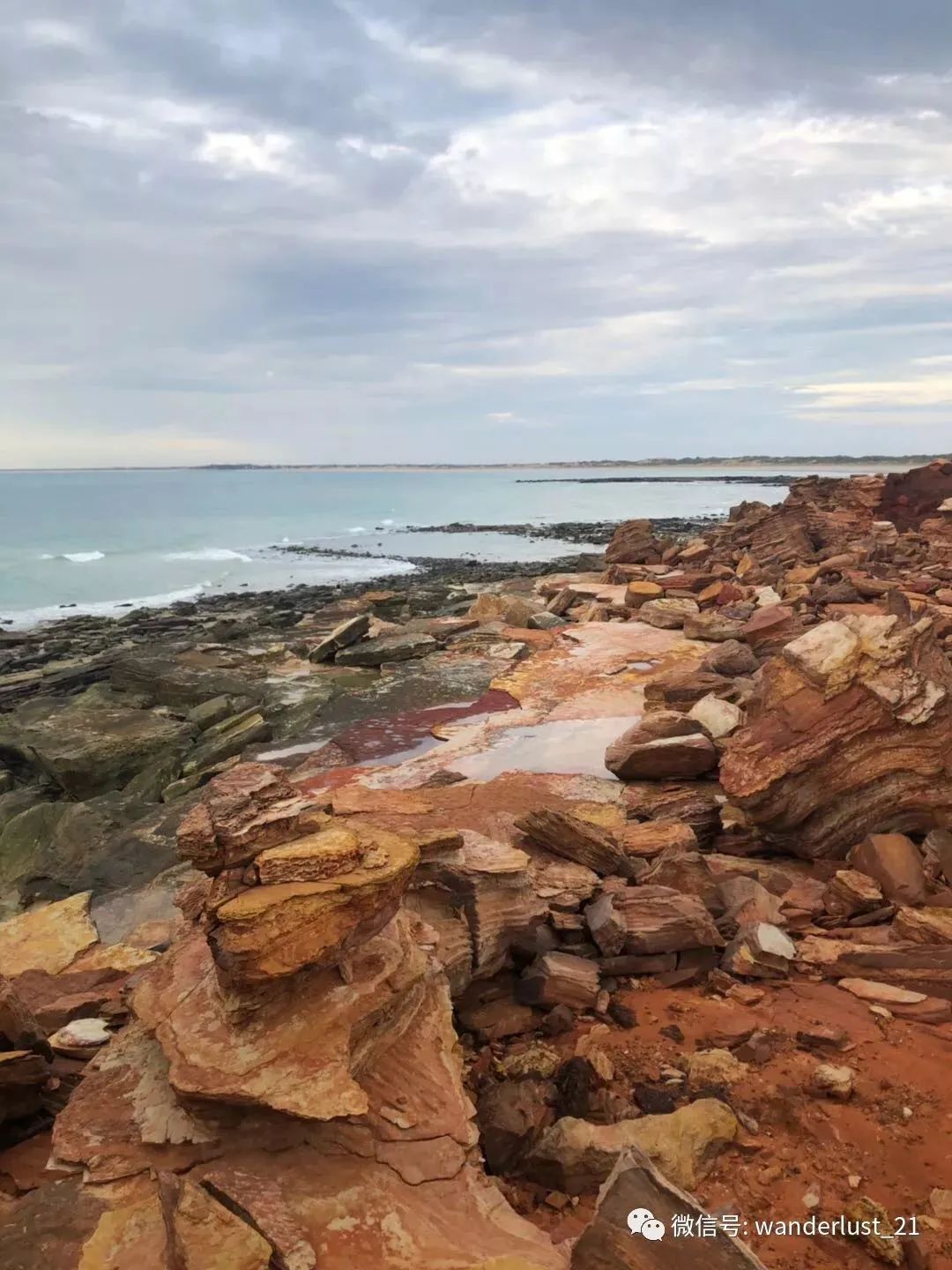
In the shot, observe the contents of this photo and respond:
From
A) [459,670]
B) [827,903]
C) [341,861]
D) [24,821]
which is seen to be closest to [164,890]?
[24,821]

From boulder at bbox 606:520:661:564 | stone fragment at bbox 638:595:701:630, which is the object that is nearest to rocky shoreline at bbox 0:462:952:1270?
stone fragment at bbox 638:595:701:630

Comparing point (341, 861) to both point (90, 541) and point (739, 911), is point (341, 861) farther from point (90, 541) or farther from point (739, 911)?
point (90, 541)

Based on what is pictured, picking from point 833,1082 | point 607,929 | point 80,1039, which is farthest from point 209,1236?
point 607,929

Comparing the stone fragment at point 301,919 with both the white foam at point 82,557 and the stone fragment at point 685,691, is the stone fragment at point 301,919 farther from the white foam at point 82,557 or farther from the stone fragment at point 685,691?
the white foam at point 82,557

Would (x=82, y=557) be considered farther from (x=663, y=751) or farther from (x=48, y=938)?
(x=663, y=751)

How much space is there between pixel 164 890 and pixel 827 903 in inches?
233

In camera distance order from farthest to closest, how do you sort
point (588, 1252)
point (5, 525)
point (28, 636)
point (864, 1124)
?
1. point (5, 525)
2. point (28, 636)
3. point (864, 1124)
4. point (588, 1252)

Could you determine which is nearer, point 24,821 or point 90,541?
point 24,821

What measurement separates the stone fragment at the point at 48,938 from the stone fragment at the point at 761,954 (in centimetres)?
509

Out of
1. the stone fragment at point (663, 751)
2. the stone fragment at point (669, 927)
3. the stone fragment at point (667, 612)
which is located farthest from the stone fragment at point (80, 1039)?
the stone fragment at point (667, 612)

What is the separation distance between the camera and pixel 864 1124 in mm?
3910

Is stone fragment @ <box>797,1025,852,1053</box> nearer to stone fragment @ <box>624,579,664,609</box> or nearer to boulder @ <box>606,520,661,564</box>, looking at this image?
stone fragment @ <box>624,579,664,609</box>

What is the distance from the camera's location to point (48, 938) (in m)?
6.80

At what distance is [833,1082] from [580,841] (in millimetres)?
2613
